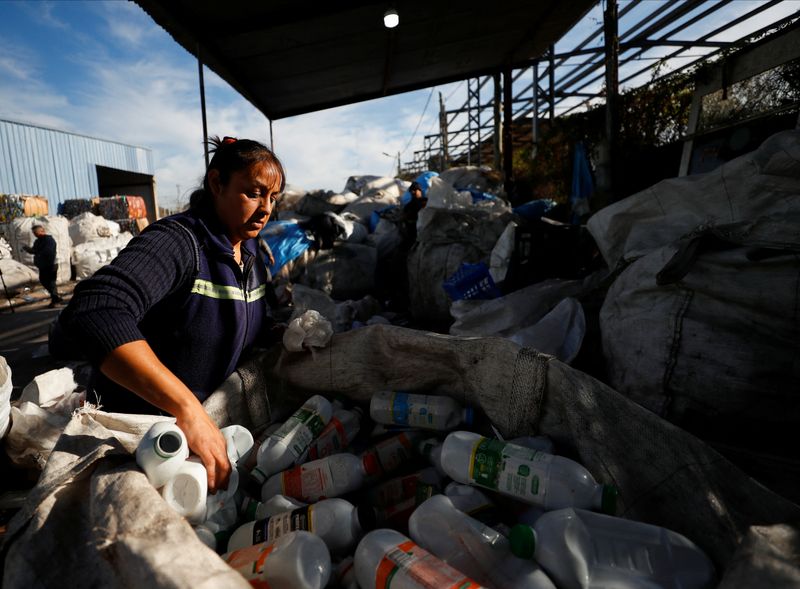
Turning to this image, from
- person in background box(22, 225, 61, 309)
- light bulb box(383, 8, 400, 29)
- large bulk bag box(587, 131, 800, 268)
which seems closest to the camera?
large bulk bag box(587, 131, 800, 268)

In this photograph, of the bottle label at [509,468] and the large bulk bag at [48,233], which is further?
the large bulk bag at [48,233]

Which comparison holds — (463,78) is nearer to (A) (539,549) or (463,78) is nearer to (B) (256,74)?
(B) (256,74)

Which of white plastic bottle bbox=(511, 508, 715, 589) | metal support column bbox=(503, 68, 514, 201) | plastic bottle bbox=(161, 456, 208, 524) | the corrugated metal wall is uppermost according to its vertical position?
the corrugated metal wall

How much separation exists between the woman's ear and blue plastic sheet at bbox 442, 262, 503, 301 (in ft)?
6.21

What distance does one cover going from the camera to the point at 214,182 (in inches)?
64.6

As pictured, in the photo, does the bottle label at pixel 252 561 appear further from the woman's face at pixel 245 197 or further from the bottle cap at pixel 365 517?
the woman's face at pixel 245 197

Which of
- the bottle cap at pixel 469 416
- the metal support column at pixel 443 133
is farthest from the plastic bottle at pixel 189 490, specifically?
the metal support column at pixel 443 133

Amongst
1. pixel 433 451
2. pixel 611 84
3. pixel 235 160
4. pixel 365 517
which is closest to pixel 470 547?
pixel 365 517

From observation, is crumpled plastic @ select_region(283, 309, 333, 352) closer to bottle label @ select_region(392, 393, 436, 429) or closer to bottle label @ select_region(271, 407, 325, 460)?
bottle label @ select_region(271, 407, 325, 460)

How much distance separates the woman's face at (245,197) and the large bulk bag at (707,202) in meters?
1.79

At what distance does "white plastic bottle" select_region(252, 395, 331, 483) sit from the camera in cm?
143

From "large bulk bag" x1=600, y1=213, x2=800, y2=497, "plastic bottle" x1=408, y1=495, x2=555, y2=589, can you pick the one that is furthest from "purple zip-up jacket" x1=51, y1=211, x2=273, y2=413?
"large bulk bag" x1=600, y1=213, x2=800, y2=497

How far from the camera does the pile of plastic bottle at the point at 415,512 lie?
91 cm

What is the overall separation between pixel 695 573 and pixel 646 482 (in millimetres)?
218
